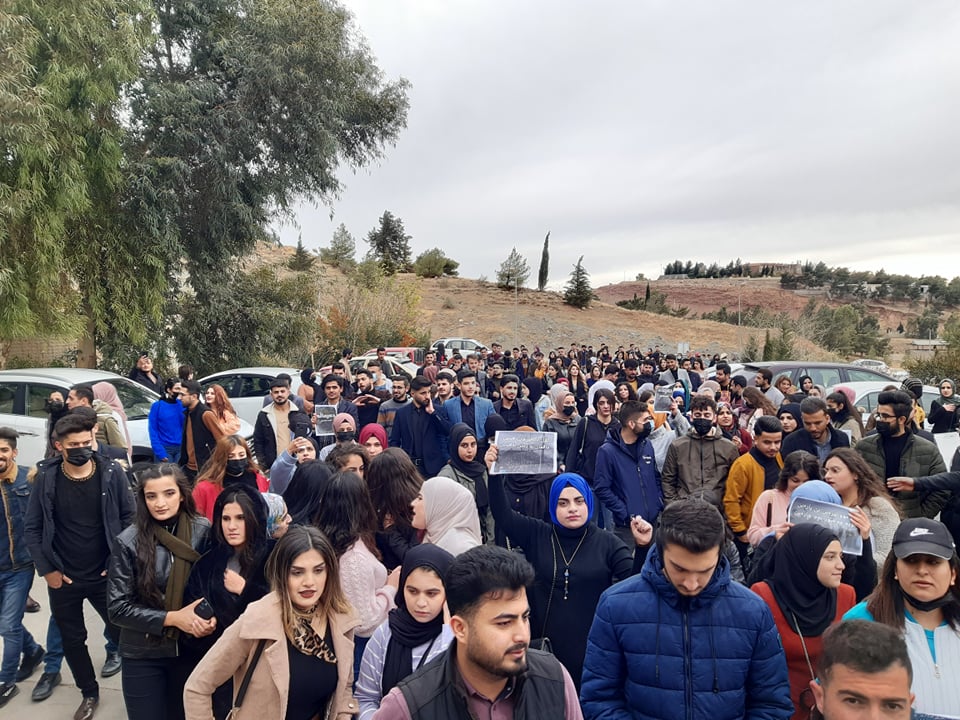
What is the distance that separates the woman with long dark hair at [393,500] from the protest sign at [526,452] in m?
0.59

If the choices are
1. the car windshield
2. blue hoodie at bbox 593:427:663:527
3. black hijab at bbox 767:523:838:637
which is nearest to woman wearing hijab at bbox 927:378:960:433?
blue hoodie at bbox 593:427:663:527

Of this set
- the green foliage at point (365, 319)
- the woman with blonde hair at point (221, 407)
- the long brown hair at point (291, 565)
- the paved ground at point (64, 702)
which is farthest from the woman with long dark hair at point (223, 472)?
the green foliage at point (365, 319)

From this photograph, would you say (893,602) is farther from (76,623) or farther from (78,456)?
(76,623)

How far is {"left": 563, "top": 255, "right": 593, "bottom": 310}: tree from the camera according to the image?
60562mm

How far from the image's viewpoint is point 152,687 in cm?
309

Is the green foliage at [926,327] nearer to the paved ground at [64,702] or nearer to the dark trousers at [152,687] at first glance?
the paved ground at [64,702]

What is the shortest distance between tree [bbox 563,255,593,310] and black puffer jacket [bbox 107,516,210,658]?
5905cm

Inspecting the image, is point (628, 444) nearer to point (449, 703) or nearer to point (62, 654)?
point (449, 703)

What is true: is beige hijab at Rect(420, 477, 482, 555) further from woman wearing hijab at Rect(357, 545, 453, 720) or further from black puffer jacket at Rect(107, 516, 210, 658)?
black puffer jacket at Rect(107, 516, 210, 658)

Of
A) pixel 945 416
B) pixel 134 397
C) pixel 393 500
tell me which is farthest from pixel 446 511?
pixel 945 416

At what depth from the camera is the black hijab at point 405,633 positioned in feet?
8.02

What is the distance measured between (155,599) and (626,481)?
140 inches

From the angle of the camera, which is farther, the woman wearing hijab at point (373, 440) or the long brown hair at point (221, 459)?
the woman wearing hijab at point (373, 440)

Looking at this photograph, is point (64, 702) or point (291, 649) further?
point (64, 702)
